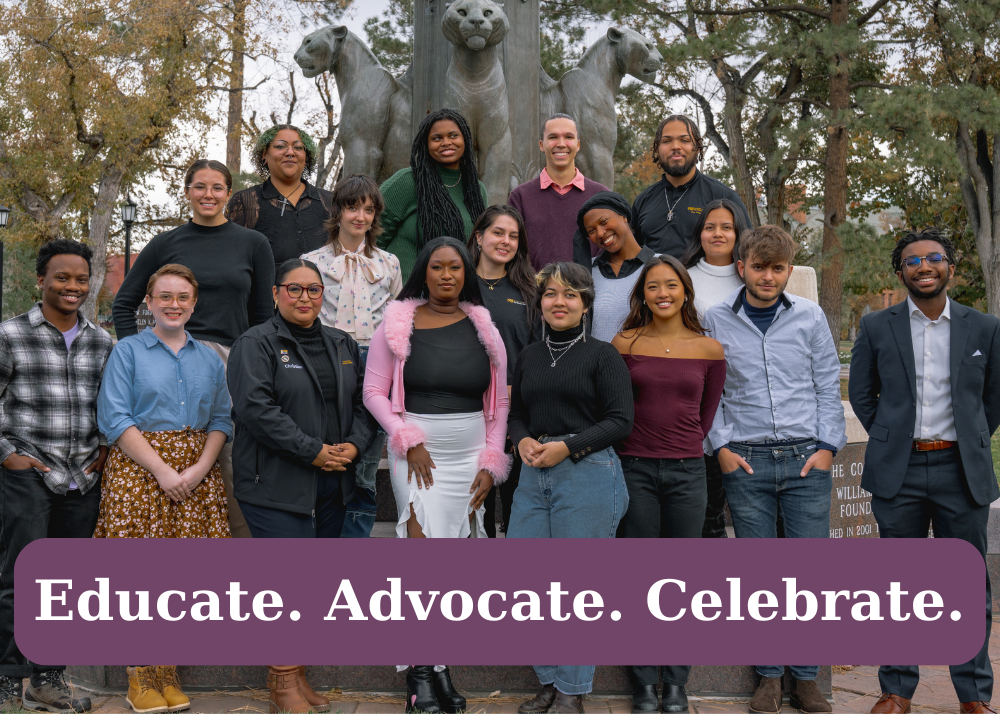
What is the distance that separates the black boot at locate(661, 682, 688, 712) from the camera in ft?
12.6

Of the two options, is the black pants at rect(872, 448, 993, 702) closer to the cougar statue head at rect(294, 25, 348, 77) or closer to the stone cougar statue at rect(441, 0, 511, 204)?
the stone cougar statue at rect(441, 0, 511, 204)

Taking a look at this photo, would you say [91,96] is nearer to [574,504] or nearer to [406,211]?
[406,211]

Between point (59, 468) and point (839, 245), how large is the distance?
54.6ft

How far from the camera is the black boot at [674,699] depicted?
151 inches

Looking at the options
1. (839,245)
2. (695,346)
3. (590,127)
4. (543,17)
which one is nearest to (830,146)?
(839,245)

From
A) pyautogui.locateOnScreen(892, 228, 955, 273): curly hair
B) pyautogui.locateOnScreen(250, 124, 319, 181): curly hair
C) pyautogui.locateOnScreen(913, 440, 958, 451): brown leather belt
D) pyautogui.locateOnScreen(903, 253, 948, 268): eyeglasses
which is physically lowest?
pyautogui.locateOnScreen(913, 440, 958, 451): brown leather belt

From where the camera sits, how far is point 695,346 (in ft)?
12.7

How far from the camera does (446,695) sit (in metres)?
3.83

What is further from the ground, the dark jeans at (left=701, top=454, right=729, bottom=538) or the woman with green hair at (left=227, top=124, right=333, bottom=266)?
the woman with green hair at (left=227, top=124, right=333, bottom=266)

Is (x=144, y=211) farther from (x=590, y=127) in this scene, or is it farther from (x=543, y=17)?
(x=590, y=127)

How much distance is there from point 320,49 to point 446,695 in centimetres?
474

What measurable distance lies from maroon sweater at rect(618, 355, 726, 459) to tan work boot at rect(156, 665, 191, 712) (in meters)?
2.17

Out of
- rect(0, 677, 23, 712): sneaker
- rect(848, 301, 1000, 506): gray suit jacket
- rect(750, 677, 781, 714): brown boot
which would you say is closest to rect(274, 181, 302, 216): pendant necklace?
rect(0, 677, 23, 712): sneaker

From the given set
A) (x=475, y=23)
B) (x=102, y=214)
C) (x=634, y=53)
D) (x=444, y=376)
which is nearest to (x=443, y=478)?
(x=444, y=376)
